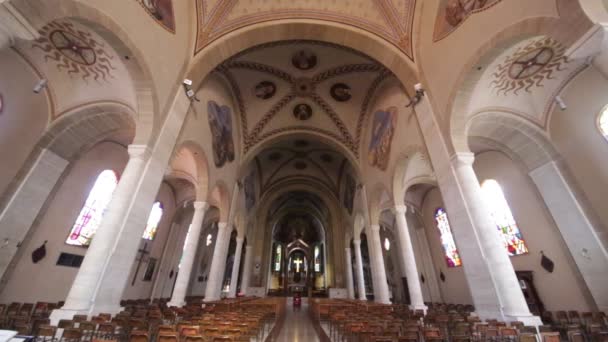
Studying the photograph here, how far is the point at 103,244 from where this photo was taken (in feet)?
16.1

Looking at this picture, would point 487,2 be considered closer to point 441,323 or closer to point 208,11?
point 441,323

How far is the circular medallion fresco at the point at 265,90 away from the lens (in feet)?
39.7

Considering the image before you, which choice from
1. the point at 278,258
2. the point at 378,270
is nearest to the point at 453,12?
the point at 378,270

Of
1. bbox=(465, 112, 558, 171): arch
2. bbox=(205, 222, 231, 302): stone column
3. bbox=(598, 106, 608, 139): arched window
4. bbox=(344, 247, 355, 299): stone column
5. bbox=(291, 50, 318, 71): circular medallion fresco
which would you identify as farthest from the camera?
bbox=(344, 247, 355, 299): stone column

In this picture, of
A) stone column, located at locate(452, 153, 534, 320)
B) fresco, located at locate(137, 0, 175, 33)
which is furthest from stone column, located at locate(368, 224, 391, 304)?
fresco, located at locate(137, 0, 175, 33)

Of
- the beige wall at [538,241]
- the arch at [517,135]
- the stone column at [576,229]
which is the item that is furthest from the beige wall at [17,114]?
the beige wall at [538,241]

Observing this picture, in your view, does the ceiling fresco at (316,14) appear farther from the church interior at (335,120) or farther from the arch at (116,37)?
the arch at (116,37)

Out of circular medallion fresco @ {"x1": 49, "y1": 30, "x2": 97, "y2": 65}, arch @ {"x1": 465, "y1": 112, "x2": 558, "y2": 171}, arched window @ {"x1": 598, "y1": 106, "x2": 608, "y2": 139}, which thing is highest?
circular medallion fresco @ {"x1": 49, "y1": 30, "x2": 97, "y2": 65}

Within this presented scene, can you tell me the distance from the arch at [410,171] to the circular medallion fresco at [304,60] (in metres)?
6.51

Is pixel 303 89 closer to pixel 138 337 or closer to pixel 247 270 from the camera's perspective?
pixel 138 337

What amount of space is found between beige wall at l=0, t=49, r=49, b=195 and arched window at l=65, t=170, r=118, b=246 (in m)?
3.06

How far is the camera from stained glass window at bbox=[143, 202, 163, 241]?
13.1 metres

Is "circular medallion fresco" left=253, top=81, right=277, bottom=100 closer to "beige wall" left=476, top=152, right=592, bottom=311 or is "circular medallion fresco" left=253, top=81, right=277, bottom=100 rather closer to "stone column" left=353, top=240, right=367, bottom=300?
"beige wall" left=476, top=152, right=592, bottom=311

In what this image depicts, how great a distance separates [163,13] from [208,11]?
2.06 meters
